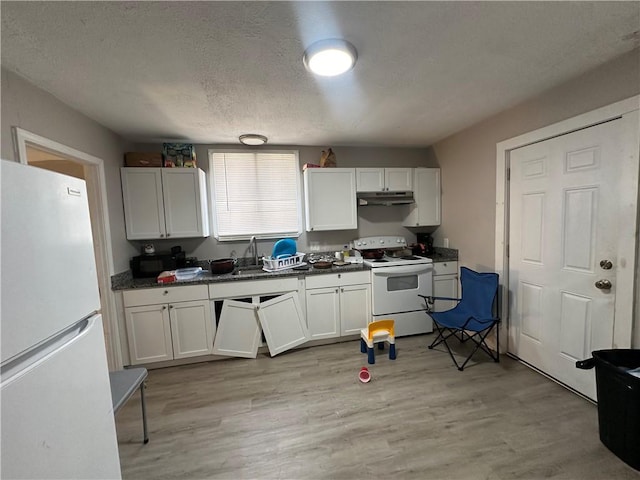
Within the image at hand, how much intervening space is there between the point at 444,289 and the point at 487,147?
171 cm

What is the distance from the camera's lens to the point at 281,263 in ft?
9.89

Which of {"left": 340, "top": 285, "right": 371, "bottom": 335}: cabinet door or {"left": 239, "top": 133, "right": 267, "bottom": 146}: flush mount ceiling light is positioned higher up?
{"left": 239, "top": 133, "right": 267, "bottom": 146}: flush mount ceiling light

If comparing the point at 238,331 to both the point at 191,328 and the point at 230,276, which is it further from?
the point at 230,276

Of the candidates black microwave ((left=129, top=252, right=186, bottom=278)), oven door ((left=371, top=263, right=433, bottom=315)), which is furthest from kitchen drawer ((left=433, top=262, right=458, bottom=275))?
black microwave ((left=129, top=252, right=186, bottom=278))

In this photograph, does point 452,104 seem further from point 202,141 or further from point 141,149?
point 141,149

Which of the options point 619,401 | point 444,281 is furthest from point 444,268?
point 619,401

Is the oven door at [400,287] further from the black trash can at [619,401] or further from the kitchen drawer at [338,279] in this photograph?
the black trash can at [619,401]

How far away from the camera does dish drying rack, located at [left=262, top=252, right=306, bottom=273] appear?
2.96 meters

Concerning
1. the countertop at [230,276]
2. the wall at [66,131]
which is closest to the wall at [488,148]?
the countertop at [230,276]

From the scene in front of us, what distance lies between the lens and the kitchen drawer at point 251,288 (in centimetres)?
267

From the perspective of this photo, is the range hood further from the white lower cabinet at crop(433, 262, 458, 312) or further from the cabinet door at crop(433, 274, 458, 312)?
the cabinet door at crop(433, 274, 458, 312)

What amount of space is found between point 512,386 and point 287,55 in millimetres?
3017

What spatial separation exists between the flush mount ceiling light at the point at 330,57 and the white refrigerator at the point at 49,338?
1304mm

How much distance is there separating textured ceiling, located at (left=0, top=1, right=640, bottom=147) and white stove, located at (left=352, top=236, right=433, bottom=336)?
1.65m
